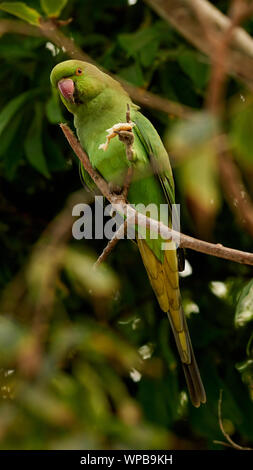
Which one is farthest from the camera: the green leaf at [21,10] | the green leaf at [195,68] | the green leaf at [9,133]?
the green leaf at [9,133]

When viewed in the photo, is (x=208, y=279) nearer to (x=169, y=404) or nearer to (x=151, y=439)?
(x=169, y=404)

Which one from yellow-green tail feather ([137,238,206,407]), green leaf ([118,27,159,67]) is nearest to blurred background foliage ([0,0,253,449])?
green leaf ([118,27,159,67])

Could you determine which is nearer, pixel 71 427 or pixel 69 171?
pixel 71 427

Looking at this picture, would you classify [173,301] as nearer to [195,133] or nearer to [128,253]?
[128,253]

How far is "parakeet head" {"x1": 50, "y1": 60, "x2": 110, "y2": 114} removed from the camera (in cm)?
241

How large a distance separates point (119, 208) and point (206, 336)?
0.98m

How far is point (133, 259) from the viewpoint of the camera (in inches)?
126

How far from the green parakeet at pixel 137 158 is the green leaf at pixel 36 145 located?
0.27m

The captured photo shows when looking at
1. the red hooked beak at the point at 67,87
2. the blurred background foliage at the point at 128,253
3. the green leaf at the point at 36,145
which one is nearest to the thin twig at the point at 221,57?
the blurred background foliage at the point at 128,253

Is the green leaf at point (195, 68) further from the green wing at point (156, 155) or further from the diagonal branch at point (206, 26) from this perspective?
the diagonal branch at point (206, 26)

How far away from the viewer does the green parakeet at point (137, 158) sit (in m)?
2.37

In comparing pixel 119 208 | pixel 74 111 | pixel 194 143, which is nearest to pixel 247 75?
pixel 194 143

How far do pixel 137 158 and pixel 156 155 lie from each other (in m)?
0.11

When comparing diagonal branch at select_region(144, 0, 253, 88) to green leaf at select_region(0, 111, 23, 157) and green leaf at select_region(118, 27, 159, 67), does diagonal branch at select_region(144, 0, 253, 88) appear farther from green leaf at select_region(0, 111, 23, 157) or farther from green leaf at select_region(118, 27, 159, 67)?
green leaf at select_region(0, 111, 23, 157)
